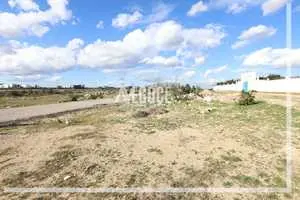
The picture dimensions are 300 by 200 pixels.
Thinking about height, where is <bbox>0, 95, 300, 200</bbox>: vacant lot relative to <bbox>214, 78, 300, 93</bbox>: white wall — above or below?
below

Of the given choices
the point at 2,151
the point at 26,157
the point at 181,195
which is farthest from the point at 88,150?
the point at 181,195

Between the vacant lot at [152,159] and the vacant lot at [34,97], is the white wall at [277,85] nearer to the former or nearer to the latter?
the vacant lot at [152,159]

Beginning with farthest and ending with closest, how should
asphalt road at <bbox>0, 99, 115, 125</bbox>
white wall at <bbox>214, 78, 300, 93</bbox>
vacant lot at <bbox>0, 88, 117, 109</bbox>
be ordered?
1. vacant lot at <bbox>0, 88, 117, 109</bbox>
2. white wall at <bbox>214, 78, 300, 93</bbox>
3. asphalt road at <bbox>0, 99, 115, 125</bbox>

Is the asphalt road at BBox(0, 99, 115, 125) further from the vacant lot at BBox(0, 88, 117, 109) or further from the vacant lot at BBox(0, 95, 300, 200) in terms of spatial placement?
the vacant lot at BBox(0, 95, 300, 200)

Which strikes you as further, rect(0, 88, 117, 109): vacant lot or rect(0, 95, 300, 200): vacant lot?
rect(0, 88, 117, 109): vacant lot

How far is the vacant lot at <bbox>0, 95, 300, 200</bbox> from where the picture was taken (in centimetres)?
523

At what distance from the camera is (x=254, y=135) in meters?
8.80

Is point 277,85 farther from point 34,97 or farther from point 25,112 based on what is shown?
point 34,97

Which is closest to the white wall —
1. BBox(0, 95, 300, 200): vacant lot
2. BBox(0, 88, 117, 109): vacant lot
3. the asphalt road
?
BBox(0, 95, 300, 200): vacant lot

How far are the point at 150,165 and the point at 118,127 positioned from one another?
498cm

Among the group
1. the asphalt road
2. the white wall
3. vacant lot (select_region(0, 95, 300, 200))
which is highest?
the white wall

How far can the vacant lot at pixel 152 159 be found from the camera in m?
5.23

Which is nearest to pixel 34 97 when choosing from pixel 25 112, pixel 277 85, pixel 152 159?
pixel 25 112

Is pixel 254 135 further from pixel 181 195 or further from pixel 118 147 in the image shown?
pixel 181 195
